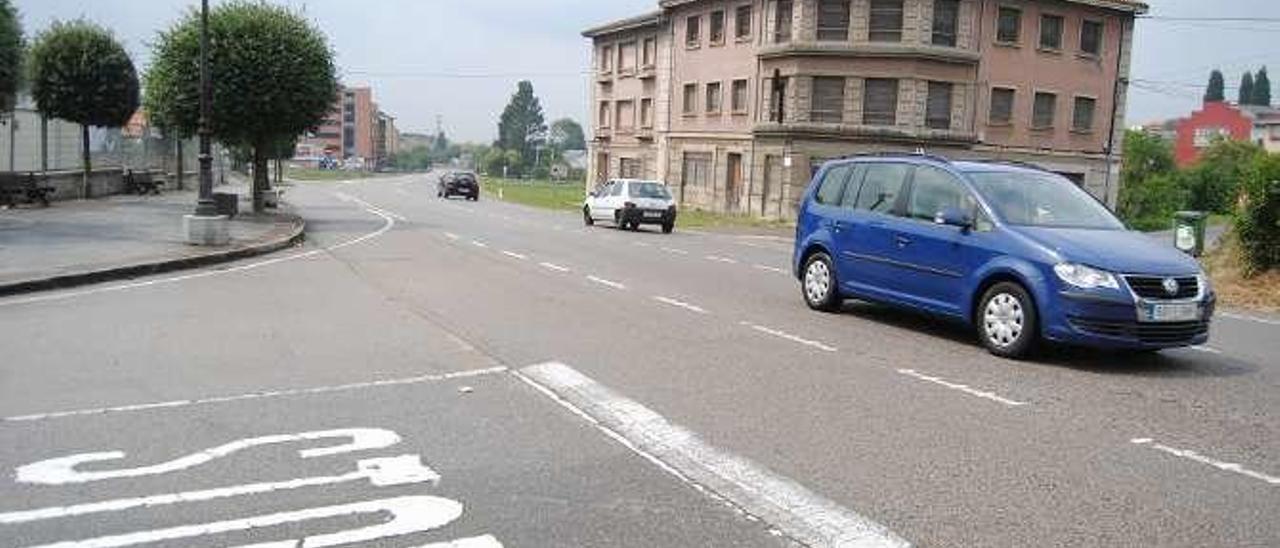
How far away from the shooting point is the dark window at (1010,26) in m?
45.4

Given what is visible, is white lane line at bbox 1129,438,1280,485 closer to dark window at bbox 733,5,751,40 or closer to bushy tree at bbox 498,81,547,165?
dark window at bbox 733,5,751,40

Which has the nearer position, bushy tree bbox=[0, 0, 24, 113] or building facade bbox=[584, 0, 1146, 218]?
bushy tree bbox=[0, 0, 24, 113]

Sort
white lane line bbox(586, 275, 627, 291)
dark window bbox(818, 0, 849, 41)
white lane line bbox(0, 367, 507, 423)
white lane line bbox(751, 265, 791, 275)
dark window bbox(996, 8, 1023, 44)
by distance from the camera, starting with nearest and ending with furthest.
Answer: white lane line bbox(0, 367, 507, 423)
white lane line bbox(586, 275, 627, 291)
white lane line bbox(751, 265, 791, 275)
dark window bbox(818, 0, 849, 41)
dark window bbox(996, 8, 1023, 44)

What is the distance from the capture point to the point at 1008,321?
9.48 m

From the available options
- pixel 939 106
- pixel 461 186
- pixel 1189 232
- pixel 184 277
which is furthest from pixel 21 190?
pixel 461 186

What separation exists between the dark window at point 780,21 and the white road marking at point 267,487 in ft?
135

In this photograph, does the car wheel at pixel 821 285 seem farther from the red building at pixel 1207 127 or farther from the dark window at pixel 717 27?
the red building at pixel 1207 127

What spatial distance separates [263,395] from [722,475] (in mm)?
3467

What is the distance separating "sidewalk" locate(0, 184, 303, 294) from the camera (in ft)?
46.5

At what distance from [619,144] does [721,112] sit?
1362 centimetres

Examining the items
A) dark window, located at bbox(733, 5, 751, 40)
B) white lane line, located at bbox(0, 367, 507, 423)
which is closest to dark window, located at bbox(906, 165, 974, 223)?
white lane line, located at bbox(0, 367, 507, 423)

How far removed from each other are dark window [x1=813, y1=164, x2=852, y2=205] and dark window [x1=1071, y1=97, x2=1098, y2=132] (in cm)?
3924

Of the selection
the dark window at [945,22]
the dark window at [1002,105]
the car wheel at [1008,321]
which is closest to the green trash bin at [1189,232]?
the car wheel at [1008,321]

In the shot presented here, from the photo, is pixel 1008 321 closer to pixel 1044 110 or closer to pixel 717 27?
pixel 1044 110
